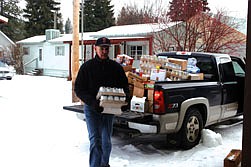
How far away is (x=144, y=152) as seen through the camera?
5.56m

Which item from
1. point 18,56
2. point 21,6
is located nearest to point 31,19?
point 21,6

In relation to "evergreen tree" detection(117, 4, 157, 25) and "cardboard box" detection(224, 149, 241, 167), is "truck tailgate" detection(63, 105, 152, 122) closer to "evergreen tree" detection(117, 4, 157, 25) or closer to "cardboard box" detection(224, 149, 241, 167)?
"cardboard box" detection(224, 149, 241, 167)

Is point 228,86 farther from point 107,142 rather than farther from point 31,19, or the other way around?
point 31,19

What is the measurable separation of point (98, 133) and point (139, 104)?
3.75ft

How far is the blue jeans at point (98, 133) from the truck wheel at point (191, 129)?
5.48 feet

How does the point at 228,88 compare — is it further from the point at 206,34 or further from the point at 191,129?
the point at 206,34

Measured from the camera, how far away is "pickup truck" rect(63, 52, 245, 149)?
503 centimetres

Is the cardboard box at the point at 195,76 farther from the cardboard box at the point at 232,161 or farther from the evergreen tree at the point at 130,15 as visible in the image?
the evergreen tree at the point at 130,15

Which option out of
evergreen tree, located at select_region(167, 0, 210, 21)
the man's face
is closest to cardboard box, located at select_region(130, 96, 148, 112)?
the man's face

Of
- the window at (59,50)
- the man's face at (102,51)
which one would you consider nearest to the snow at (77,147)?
the man's face at (102,51)

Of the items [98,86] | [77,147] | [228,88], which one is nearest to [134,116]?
[98,86]

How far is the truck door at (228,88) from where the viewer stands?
645 cm

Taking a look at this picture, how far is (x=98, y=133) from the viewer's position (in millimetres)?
4191

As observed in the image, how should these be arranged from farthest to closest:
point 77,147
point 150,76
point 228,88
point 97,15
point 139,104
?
point 97,15 → point 228,88 → point 150,76 → point 77,147 → point 139,104
